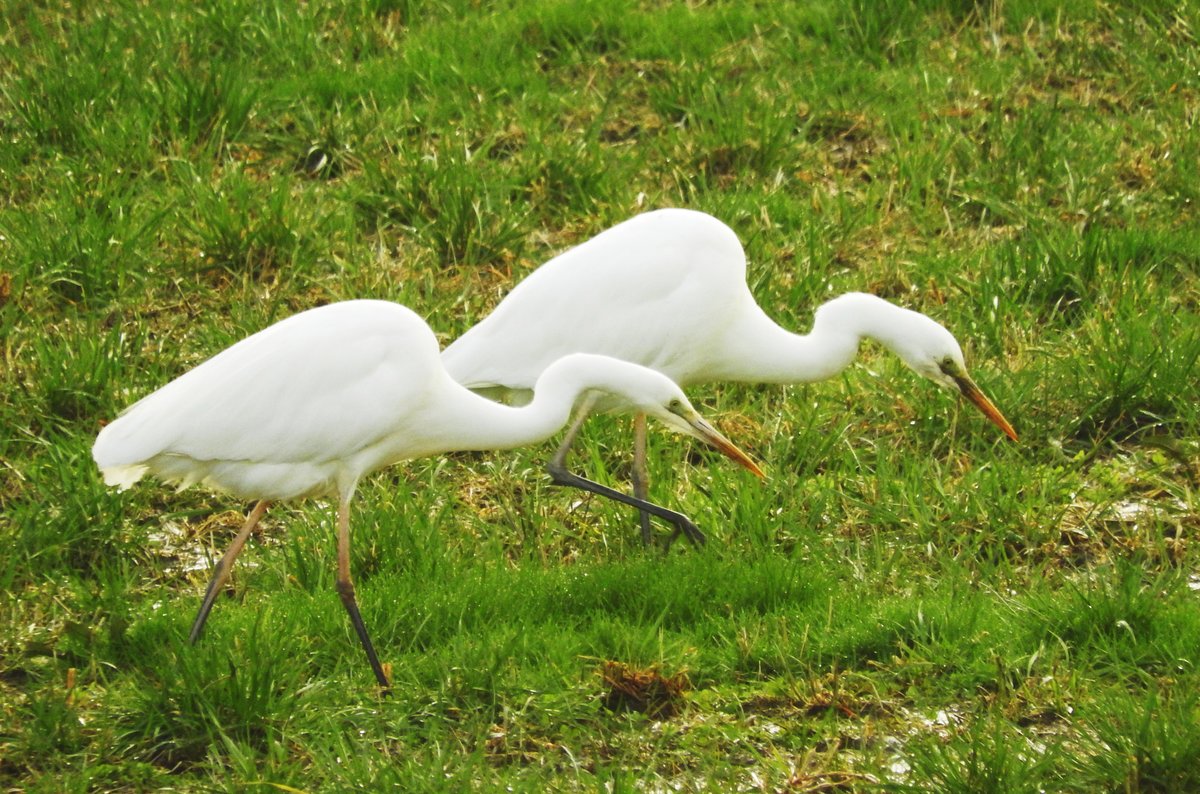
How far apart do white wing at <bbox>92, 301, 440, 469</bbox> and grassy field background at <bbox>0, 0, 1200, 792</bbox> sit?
1.68ft

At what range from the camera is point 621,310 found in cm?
566

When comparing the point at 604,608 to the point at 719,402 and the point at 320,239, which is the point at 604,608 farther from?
the point at 320,239

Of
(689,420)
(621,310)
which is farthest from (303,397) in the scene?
(621,310)

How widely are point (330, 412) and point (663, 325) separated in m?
1.36

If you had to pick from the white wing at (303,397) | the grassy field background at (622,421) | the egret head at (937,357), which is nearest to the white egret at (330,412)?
the white wing at (303,397)

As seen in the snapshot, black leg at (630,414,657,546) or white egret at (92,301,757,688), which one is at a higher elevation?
white egret at (92,301,757,688)

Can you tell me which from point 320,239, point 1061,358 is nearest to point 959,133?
point 1061,358

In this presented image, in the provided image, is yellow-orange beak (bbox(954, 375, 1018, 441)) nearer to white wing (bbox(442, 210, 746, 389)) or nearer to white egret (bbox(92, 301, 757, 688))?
white wing (bbox(442, 210, 746, 389))

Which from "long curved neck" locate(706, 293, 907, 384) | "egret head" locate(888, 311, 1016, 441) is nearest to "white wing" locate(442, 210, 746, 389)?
"long curved neck" locate(706, 293, 907, 384)

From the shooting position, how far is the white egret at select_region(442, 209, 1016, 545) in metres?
5.59

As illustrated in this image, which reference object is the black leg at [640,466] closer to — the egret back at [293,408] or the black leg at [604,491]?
the black leg at [604,491]

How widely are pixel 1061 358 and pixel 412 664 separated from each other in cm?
291

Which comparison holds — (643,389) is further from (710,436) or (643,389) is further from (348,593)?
(348,593)

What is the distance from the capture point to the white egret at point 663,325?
5.59 m
